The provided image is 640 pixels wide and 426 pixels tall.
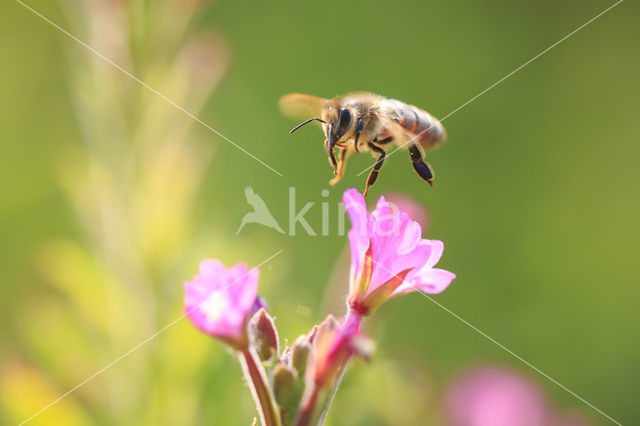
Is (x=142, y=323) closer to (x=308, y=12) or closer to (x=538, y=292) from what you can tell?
(x=538, y=292)

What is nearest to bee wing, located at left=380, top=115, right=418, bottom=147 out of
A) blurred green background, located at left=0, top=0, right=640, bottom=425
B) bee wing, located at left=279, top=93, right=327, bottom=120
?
bee wing, located at left=279, top=93, right=327, bottom=120

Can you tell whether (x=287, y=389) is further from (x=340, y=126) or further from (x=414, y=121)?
(x=414, y=121)

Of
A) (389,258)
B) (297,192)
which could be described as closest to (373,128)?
(389,258)

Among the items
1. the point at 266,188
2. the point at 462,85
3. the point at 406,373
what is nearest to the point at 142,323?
the point at 406,373

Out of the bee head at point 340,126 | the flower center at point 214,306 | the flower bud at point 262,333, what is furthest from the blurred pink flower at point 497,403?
the flower center at point 214,306

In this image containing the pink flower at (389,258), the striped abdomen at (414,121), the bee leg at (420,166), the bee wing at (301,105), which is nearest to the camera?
the pink flower at (389,258)

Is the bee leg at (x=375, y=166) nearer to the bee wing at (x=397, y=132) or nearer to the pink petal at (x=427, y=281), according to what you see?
the bee wing at (x=397, y=132)
